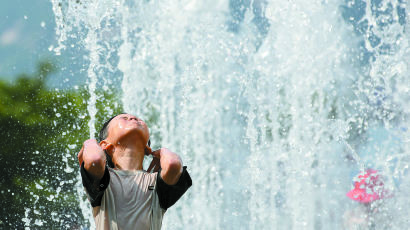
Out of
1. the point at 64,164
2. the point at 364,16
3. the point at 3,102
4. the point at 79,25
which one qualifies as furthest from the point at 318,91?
the point at 3,102

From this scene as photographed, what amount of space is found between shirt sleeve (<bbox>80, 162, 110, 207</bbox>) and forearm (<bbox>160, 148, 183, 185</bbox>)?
262mm

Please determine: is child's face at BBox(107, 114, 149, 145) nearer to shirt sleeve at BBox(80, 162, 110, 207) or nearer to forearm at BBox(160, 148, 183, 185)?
forearm at BBox(160, 148, 183, 185)

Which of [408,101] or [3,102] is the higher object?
[3,102]

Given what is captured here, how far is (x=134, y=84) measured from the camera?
390 inches

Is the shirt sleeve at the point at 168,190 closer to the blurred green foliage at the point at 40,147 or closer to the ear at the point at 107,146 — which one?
the ear at the point at 107,146

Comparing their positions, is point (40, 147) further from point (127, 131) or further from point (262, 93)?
point (127, 131)

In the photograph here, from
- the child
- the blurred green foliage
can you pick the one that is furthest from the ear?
the blurred green foliage

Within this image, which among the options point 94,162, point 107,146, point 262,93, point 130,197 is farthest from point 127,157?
point 262,93

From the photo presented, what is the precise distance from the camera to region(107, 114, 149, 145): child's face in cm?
252

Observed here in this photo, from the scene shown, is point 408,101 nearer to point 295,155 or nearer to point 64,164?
point 295,155

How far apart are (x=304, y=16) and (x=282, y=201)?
3174mm

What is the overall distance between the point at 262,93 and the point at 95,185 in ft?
22.8

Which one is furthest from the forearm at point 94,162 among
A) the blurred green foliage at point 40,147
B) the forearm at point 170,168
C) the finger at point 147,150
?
the blurred green foliage at point 40,147

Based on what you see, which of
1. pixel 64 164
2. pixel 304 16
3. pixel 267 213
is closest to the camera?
pixel 267 213
